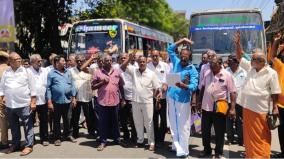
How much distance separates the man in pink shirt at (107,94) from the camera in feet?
26.6

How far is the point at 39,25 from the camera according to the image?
801 inches

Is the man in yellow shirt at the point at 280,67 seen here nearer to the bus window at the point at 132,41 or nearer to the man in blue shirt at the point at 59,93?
the man in blue shirt at the point at 59,93

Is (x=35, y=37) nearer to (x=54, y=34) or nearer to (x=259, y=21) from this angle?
(x=54, y=34)

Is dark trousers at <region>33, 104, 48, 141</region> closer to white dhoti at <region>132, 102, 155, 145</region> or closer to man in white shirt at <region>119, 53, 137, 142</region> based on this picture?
man in white shirt at <region>119, 53, 137, 142</region>

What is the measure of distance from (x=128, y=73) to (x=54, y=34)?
1247 centimetres

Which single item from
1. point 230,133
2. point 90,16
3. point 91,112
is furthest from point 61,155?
point 90,16

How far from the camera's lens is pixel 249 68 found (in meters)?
6.92

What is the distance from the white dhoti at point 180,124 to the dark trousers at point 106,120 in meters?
1.37

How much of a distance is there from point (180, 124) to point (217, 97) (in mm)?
838

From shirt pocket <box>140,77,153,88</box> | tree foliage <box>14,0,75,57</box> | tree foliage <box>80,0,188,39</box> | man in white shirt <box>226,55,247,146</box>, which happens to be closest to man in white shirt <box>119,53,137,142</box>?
shirt pocket <box>140,77,153,88</box>

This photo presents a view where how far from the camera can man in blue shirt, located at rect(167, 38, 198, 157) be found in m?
7.25

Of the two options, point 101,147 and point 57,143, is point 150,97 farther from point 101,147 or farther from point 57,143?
point 57,143

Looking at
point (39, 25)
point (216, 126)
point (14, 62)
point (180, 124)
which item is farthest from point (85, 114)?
point (39, 25)

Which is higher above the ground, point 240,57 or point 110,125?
point 240,57
